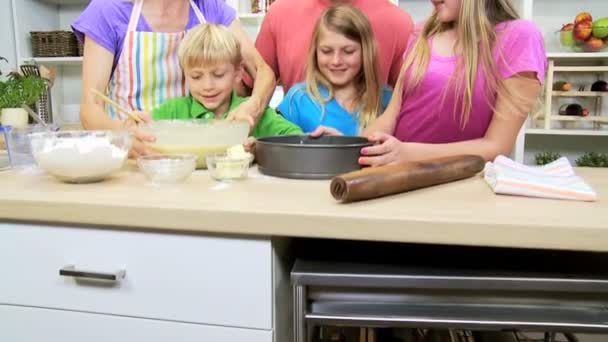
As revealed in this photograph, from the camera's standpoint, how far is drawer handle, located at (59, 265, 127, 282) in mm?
739

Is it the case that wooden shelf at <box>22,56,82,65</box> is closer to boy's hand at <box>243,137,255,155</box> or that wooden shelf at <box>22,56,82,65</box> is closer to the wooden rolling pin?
boy's hand at <box>243,137,255,155</box>

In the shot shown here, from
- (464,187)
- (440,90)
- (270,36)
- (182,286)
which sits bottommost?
(182,286)

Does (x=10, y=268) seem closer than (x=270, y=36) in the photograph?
Yes

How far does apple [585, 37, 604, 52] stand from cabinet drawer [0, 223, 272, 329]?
232cm

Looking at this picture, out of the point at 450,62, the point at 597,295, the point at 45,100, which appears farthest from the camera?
the point at 45,100

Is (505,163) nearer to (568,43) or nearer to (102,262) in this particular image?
(102,262)

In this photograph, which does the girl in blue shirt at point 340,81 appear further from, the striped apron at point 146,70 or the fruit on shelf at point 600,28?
the fruit on shelf at point 600,28

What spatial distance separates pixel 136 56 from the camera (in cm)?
134

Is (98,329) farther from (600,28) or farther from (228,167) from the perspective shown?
(600,28)

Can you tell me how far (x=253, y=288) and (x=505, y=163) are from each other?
485mm

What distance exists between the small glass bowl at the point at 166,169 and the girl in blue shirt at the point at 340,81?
719 mm

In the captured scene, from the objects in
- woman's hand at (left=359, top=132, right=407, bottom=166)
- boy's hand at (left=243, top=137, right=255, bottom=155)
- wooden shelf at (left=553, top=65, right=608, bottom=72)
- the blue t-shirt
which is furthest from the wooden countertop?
wooden shelf at (left=553, top=65, right=608, bottom=72)

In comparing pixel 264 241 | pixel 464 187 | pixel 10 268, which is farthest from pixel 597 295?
pixel 10 268

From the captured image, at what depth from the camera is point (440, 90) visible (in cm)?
128
